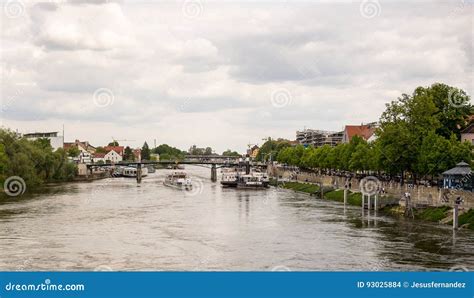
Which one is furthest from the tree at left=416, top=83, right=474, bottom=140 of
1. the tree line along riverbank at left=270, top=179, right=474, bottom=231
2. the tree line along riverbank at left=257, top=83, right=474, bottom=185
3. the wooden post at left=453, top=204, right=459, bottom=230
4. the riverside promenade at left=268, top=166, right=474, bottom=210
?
the wooden post at left=453, top=204, right=459, bottom=230

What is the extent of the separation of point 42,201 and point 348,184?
101 feet

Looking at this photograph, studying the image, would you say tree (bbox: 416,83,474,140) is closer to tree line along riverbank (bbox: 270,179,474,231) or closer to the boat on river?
tree line along riverbank (bbox: 270,179,474,231)

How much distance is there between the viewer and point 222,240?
39.8 metres

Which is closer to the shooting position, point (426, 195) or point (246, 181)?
point (426, 195)

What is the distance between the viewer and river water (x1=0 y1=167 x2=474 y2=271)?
31922 mm

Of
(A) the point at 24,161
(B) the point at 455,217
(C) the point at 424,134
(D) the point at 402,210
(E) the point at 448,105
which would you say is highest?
(E) the point at 448,105

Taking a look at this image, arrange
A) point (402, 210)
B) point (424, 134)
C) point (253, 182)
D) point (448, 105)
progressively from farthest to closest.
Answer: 1. point (253, 182)
2. point (448, 105)
3. point (424, 134)
4. point (402, 210)

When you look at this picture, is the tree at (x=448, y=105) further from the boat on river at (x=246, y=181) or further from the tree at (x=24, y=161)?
the tree at (x=24, y=161)

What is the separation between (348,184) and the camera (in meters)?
71.8

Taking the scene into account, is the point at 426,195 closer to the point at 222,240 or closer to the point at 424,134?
the point at 424,134

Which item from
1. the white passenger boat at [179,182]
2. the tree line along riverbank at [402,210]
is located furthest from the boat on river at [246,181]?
the tree line along riverbank at [402,210]

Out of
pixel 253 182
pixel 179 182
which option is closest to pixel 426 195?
pixel 253 182

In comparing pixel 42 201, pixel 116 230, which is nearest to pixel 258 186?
pixel 42 201
